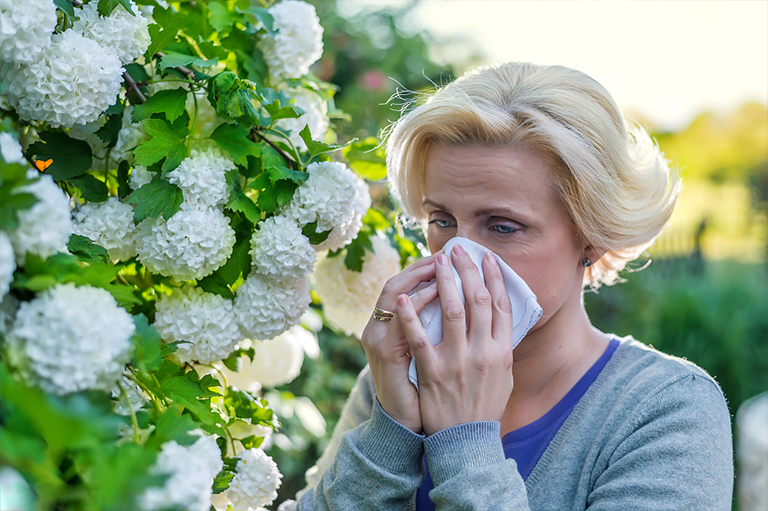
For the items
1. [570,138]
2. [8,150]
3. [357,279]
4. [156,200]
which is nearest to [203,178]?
[156,200]

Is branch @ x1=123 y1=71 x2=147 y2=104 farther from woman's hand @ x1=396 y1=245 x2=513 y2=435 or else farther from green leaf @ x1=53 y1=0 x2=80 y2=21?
woman's hand @ x1=396 y1=245 x2=513 y2=435

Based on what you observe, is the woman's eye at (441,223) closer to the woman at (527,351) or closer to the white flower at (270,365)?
the woman at (527,351)

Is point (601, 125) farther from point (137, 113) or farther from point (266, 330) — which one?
point (137, 113)

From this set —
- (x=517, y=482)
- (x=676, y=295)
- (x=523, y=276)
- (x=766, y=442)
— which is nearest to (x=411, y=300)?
(x=523, y=276)

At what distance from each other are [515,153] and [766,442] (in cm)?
360

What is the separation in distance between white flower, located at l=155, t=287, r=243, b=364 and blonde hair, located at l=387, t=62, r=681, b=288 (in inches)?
32.4

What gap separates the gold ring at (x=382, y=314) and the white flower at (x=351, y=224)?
0.22m

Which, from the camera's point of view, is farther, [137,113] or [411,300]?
[411,300]

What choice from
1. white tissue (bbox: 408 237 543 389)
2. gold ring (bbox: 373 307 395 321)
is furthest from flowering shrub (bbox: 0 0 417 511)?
white tissue (bbox: 408 237 543 389)

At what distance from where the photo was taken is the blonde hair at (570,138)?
158 centimetres

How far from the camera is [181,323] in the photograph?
4.01 ft

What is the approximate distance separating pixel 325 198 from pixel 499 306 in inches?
20.9

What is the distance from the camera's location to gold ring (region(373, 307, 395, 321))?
59.9 inches

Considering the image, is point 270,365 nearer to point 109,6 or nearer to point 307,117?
point 307,117
